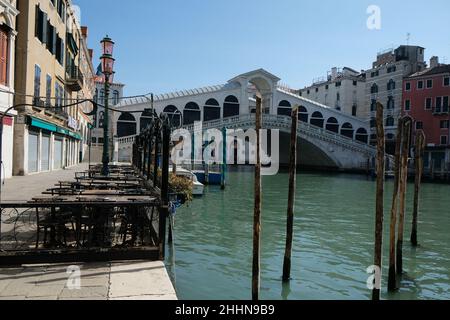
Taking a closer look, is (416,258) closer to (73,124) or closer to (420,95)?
(73,124)

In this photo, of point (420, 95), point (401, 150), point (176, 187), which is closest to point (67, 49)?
point (176, 187)

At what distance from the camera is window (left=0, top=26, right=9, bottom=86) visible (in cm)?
1388

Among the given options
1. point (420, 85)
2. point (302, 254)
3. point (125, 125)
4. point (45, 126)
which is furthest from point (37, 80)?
point (420, 85)

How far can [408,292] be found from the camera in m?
7.53

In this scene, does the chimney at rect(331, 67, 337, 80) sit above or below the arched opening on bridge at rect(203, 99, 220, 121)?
above

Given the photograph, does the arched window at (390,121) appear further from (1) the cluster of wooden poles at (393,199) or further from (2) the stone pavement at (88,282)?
(2) the stone pavement at (88,282)

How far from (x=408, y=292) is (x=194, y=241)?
516 cm

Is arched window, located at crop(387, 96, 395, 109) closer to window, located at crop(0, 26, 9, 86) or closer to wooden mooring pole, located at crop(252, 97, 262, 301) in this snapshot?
window, located at crop(0, 26, 9, 86)

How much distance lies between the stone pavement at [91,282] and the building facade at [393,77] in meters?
45.1

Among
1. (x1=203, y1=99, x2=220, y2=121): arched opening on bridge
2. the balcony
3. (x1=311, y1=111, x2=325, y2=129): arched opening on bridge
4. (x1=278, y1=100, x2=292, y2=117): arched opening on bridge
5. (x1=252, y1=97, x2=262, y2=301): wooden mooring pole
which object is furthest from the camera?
(x1=311, y1=111, x2=325, y2=129): arched opening on bridge

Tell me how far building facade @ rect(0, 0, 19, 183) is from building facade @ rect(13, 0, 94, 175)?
21.6 inches

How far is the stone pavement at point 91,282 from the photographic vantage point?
14.0 feet

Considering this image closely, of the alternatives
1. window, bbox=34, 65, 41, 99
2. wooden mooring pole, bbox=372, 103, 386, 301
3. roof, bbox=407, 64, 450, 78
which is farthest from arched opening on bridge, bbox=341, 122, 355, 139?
wooden mooring pole, bbox=372, 103, 386, 301

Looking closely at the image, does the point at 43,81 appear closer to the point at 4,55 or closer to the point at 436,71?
the point at 4,55
